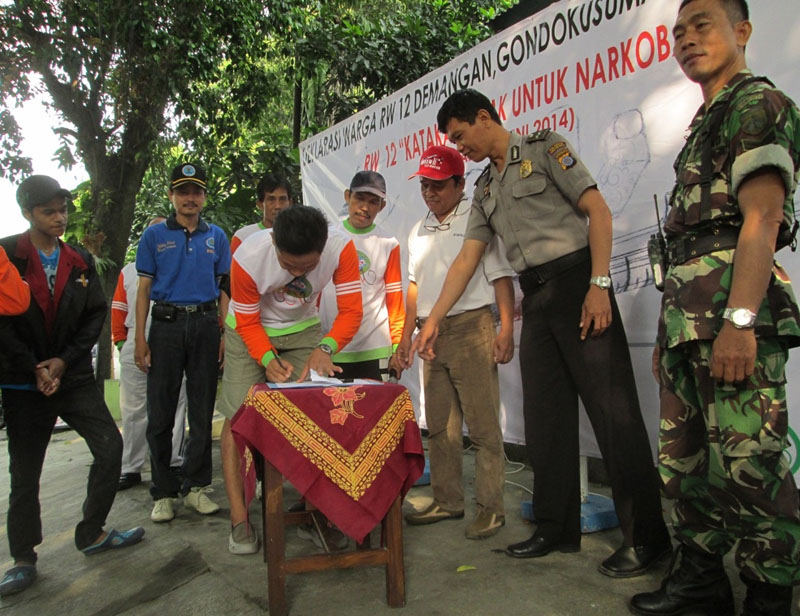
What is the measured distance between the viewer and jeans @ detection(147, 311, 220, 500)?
3.54 m

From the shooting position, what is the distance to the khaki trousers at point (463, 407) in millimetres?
2922

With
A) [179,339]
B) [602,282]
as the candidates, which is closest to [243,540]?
[179,339]

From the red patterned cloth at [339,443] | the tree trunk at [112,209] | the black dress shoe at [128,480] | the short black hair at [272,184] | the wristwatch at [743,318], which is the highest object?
the tree trunk at [112,209]

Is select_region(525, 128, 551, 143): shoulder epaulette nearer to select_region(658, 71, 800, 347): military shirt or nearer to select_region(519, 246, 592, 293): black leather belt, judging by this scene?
select_region(519, 246, 592, 293): black leather belt

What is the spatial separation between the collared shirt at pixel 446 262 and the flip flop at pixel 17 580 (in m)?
2.10

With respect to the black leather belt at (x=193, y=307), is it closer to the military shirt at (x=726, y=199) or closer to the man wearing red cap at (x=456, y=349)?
the man wearing red cap at (x=456, y=349)

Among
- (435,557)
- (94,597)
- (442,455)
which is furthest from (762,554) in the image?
(94,597)

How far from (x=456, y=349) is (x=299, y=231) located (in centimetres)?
98

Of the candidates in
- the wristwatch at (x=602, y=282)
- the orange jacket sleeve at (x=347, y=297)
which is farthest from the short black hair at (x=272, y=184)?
the wristwatch at (x=602, y=282)

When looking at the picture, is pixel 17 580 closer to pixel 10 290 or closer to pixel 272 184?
pixel 10 290

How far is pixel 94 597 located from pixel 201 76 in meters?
6.40

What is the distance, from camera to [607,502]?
3.01 meters

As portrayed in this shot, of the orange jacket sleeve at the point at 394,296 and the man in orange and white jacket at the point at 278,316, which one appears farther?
the orange jacket sleeve at the point at 394,296

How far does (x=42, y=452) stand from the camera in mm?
2857
